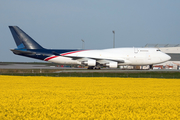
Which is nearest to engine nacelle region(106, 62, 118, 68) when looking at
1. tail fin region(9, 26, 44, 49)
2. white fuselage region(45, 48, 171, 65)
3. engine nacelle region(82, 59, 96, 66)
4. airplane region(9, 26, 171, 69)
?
airplane region(9, 26, 171, 69)

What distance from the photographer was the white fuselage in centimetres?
4797

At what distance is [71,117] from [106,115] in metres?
1.45

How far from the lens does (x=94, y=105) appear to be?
12.4m

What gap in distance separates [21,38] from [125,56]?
21.4 meters

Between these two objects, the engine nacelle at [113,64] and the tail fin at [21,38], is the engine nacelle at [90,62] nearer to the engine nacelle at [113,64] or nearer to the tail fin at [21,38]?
the engine nacelle at [113,64]

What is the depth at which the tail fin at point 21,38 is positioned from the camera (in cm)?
5034

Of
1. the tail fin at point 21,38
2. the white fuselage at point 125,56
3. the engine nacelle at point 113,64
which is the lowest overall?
the engine nacelle at point 113,64

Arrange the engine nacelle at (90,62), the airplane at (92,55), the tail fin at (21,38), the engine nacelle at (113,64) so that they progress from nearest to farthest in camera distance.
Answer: the engine nacelle at (113,64), the engine nacelle at (90,62), the airplane at (92,55), the tail fin at (21,38)

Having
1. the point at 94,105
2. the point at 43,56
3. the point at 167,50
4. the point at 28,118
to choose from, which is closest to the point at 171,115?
the point at 94,105

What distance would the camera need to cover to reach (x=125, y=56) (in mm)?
48094

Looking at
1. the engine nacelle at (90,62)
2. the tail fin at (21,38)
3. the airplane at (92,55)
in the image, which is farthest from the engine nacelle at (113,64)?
the tail fin at (21,38)

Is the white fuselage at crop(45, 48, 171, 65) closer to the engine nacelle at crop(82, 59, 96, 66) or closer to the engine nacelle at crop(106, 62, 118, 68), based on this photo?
the engine nacelle at crop(82, 59, 96, 66)

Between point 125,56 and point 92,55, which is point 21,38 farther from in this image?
point 125,56

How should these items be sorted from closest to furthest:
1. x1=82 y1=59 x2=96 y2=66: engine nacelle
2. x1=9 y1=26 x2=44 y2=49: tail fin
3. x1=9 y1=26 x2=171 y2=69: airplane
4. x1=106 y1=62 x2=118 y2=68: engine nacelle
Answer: x1=106 y1=62 x2=118 y2=68: engine nacelle, x1=82 y1=59 x2=96 y2=66: engine nacelle, x1=9 y1=26 x2=171 y2=69: airplane, x1=9 y1=26 x2=44 y2=49: tail fin
